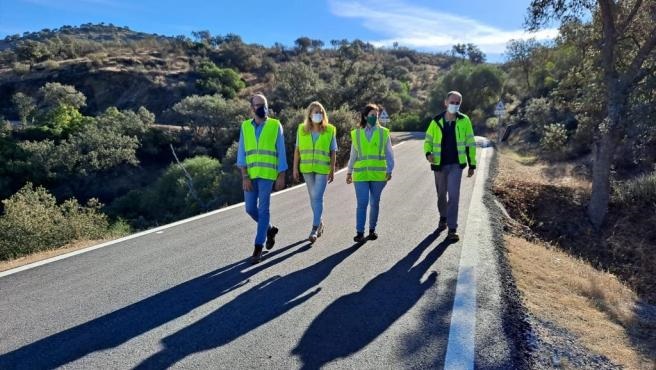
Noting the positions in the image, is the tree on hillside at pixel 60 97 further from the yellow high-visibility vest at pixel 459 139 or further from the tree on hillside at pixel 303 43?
the tree on hillside at pixel 303 43

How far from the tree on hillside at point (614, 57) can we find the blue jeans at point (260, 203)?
827 cm

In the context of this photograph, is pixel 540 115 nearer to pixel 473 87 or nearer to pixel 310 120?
pixel 473 87

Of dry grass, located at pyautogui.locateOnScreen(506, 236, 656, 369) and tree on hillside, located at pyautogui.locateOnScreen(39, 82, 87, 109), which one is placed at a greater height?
tree on hillside, located at pyautogui.locateOnScreen(39, 82, 87, 109)

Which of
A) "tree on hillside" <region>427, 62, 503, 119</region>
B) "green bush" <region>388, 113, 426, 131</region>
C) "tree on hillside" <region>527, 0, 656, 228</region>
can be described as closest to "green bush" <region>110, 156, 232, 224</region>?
"tree on hillside" <region>527, 0, 656, 228</region>

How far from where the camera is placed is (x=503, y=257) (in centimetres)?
554

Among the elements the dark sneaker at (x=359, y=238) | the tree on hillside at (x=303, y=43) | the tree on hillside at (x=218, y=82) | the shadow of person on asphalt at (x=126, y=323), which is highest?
the tree on hillside at (x=303, y=43)

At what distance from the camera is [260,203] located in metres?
5.37

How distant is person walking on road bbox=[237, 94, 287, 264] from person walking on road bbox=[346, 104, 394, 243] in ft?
3.85

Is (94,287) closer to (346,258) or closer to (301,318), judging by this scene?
(301,318)

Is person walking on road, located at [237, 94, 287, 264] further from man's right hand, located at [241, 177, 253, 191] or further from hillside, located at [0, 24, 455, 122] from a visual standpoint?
hillside, located at [0, 24, 455, 122]

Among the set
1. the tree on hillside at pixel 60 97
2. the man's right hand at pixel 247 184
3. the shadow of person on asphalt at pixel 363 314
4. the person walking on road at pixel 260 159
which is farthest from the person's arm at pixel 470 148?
the tree on hillside at pixel 60 97

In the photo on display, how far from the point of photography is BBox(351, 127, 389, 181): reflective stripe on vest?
6.02 m

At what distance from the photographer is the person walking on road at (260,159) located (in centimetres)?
530

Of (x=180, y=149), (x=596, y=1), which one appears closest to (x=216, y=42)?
(x=180, y=149)
